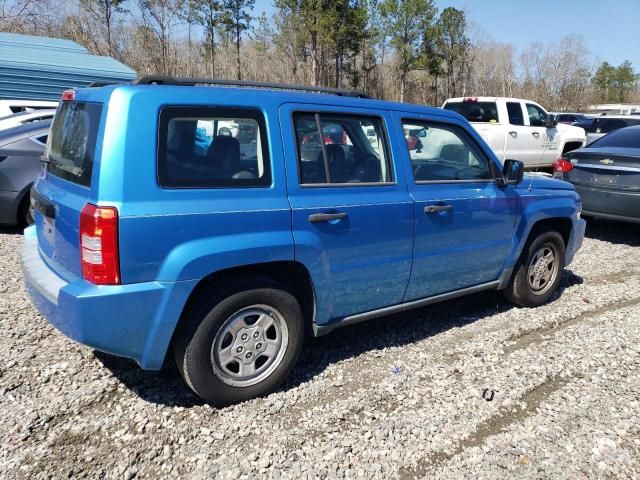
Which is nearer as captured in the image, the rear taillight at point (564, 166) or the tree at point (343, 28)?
the rear taillight at point (564, 166)

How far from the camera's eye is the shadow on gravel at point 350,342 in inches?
124

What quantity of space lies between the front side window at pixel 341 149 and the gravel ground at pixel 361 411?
134 cm

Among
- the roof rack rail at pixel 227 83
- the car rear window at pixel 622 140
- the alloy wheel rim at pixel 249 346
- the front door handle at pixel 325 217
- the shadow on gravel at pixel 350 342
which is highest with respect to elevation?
the roof rack rail at pixel 227 83

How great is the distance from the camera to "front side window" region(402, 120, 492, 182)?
362cm

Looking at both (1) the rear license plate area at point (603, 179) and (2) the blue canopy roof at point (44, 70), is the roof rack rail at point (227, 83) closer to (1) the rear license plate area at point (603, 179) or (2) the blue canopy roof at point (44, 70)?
(1) the rear license plate area at point (603, 179)

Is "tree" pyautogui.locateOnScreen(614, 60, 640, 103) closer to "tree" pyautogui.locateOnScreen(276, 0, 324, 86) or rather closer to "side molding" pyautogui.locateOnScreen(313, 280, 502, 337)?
"tree" pyautogui.locateOnScreen(276, 0, 324, 86)

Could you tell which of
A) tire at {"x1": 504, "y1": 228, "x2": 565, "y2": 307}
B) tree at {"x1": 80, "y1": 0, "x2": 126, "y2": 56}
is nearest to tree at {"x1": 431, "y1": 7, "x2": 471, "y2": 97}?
tree at {"x1": 80, "y1": 0, "x2": 126, "y2": 56}

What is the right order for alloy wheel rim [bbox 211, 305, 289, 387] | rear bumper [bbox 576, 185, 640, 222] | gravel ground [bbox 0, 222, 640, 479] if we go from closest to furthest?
gravel ground [bbox 0, 222, 640, 479]
alloy wheel rim [bbox 211, 305, 289, 387]
rear bumper [bbox 576, 185, 640, 222]

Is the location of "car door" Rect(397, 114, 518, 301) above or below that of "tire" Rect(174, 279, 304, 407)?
above

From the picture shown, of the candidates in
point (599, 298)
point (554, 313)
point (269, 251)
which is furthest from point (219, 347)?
point (599, 298)

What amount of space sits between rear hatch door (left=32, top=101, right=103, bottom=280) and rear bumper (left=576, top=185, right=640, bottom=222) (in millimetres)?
6596

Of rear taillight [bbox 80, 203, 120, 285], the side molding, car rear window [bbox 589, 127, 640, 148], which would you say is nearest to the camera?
rear taillight [bbox 80, 203, 120, 285]

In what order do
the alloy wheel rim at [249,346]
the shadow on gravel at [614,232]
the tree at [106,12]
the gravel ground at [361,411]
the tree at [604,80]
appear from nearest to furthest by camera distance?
1. the gravel ground at [361,411]
2. the alloy wheel rim at [249,346]
3. the shadow on gravel at [614,232]
4. the tree at [106,12]
5. the tree at [604,80]

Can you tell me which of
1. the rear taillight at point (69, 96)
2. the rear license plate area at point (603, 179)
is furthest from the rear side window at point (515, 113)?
the rear taillight at point (69, 96)
